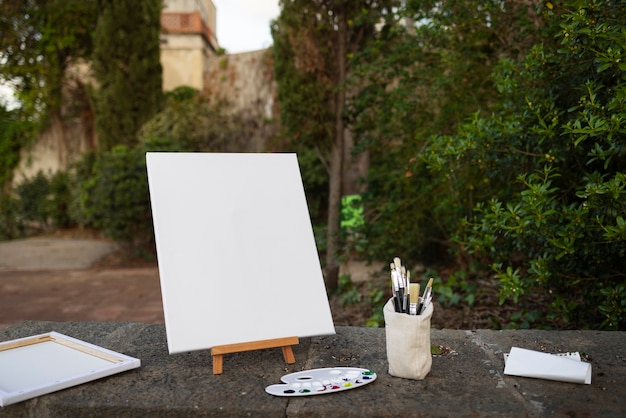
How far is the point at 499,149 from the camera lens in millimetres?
2631

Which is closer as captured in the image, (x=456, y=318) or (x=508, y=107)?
(x=508, y=107)

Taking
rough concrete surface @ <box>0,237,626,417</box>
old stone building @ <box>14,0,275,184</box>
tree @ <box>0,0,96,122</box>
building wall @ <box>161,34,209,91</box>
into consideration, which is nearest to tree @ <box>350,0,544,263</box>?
rough concrete surface @ <box>0,237,626,417</box>

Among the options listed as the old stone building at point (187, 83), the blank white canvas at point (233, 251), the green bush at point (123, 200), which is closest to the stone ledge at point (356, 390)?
the blank white canvas at point (233, 251)

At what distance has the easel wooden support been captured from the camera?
1.51 m

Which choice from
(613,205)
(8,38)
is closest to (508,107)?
(613,205)

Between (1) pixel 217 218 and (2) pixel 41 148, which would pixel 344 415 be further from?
(2) pixel 41 148

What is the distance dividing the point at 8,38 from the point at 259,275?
9.40 meters

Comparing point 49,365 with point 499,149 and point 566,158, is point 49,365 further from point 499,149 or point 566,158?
point 566,158

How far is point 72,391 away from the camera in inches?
55.8

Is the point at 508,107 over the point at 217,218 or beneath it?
over

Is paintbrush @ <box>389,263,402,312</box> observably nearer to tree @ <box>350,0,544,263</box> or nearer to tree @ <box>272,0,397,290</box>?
tree @ <box>350,0,544,263</box>

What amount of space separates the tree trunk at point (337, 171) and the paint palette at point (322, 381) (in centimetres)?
301

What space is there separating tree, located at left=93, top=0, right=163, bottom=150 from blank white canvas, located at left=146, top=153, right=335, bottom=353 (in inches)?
295

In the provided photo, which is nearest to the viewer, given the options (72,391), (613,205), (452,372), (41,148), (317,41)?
(72,391)
